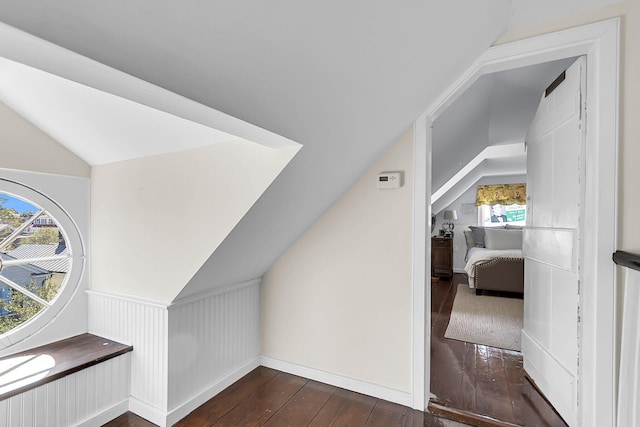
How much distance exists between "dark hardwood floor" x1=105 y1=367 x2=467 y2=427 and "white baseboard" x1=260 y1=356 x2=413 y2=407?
0.03m

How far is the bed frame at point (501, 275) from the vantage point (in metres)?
4.09

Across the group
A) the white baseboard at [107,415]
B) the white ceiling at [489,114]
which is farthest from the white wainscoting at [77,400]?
the white ceiling at [489,114]

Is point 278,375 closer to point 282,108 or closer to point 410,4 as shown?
point 282,108

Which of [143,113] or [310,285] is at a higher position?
[143,113]

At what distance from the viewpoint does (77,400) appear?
1.59 metres

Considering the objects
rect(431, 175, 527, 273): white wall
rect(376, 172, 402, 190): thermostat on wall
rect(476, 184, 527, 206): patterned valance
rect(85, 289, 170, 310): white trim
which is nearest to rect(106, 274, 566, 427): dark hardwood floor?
rect(85, 289, 170, 310): white trim

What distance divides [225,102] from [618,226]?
1702 mm

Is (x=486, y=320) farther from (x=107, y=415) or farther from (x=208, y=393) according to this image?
(x=107, y=415)

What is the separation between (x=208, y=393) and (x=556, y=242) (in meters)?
2.29

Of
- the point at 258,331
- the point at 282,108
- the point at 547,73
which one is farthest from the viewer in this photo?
the point at 258,331

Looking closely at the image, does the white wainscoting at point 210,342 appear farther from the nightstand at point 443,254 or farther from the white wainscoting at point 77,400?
the nightstand at point 443,254

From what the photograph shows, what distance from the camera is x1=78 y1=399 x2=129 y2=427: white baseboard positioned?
163 centimetres

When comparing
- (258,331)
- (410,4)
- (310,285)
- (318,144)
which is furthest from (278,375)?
(410,4)

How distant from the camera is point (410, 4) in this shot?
35.7 inches
